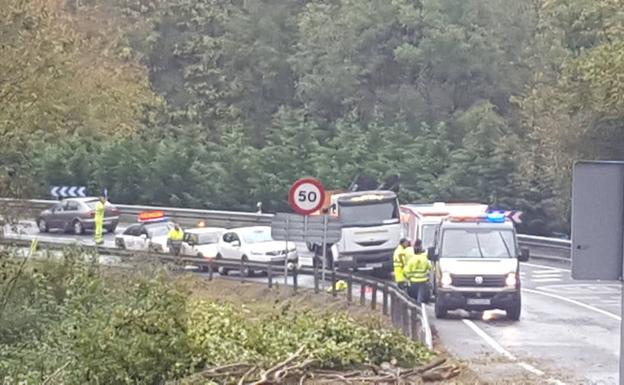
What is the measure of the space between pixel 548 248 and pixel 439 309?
17.0 m

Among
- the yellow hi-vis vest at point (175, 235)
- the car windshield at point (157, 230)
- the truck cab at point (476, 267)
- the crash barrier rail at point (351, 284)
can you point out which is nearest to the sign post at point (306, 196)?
the crash barrier rail at point (351, 284)

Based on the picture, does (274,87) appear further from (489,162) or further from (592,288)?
(592,288)

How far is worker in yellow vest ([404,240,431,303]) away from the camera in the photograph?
27.0 metres

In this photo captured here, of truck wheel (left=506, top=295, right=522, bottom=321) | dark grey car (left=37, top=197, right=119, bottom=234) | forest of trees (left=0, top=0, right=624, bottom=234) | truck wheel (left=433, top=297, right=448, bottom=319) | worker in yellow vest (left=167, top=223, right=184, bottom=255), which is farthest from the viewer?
dark grey car (left=37, top=197, right=119, bottom=234)

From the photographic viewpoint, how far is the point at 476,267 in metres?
26.2

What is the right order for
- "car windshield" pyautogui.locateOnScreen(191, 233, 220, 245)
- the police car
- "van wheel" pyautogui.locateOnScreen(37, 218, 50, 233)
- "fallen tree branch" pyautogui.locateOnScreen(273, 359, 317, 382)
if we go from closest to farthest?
1. "fallen tree branch" pyautogui.locateOnScreen(273, 359, 317, 382)
2. "car windshield" pyautogui.locateOnScreen(191, 233, 220, 245)
3. the police car
4. "van wheel" pyautogui.locateOnScreen(37, 218, 50, 233)

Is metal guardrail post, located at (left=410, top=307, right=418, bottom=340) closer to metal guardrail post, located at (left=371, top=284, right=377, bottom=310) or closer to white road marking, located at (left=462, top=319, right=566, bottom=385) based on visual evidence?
white road marking, located at (left=462, top=319, right=566, bottom=385)

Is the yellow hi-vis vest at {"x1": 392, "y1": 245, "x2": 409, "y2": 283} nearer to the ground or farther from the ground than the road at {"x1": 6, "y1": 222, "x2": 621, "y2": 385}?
farther from the ground

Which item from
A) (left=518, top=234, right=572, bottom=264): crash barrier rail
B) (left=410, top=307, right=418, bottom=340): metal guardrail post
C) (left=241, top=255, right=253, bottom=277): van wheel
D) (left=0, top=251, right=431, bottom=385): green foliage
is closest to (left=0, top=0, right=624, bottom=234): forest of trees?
(left=518, top=234, right=572, bottom=264): crash barrier rail

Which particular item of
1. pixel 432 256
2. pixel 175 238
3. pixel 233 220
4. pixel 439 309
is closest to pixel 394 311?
pixel 439 309

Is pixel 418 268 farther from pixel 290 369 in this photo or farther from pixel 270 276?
pixel 290 369

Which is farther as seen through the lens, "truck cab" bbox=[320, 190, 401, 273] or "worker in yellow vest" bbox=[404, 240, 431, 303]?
"truck cab" bbox=[320, 190, 401, 273]

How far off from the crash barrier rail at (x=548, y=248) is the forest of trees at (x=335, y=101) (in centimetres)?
373

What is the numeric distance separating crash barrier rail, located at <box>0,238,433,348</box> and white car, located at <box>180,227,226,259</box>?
2653mm
